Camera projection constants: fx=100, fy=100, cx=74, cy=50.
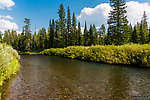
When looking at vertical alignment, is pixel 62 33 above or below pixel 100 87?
A: above

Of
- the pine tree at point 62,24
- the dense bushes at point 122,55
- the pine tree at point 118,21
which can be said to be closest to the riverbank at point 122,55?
the dense bushes at point 122,55

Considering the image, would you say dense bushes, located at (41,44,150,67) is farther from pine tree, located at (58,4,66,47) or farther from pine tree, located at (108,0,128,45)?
pine tree, located at (58,4,66,47)

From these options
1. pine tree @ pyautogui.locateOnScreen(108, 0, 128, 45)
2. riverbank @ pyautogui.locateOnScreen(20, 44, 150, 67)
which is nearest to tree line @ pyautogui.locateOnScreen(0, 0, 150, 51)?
pine tree @ pyautogui.locateOnScreen(108, 0, 128, 45)

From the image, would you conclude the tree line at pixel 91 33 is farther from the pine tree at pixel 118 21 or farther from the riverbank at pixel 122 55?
the riverbank at pixel 122 55

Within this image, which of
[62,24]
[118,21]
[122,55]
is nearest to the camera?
[122,55]

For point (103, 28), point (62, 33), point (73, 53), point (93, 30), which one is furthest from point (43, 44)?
point (73, 53)

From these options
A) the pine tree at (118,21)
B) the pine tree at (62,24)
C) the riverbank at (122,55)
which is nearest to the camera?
the riverbank at (122,55)

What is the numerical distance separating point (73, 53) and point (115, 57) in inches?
495

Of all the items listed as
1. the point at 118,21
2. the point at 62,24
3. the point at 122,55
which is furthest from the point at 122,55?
the point at 62,24

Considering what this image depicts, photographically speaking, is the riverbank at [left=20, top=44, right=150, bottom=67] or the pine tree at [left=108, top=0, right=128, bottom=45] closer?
the riverbank at [left=20, top=44, right=150, bottom=67]

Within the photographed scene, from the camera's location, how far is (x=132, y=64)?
14656 mm

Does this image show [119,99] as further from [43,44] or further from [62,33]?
[43,44]

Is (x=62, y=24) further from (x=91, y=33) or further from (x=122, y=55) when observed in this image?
(x=122, y=55)

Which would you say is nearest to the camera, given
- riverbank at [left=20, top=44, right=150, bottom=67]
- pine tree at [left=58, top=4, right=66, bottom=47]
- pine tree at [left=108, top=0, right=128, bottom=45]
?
riverbank at [left=20, top=44, right=150, bottom=67]
